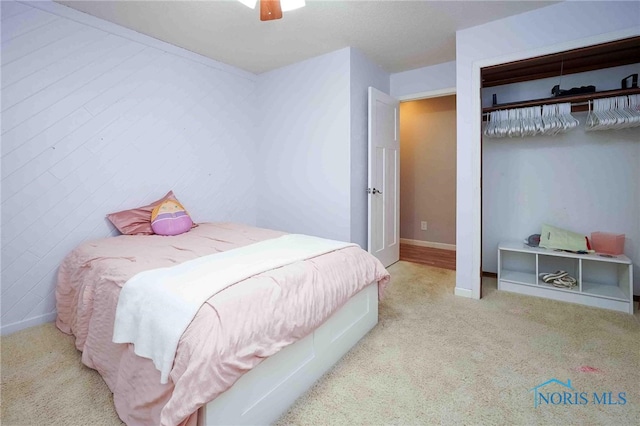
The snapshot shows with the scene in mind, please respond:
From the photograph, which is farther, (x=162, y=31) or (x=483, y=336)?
(x=162, y=31)

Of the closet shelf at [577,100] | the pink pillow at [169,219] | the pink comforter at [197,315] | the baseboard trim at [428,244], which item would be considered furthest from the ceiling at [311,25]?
the baseboard trim at [428,244]

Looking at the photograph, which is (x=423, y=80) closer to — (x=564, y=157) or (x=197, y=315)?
(x=564, y=157)

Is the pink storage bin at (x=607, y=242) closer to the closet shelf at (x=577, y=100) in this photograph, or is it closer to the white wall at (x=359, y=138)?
the closet shelf at (x=577, y=100)

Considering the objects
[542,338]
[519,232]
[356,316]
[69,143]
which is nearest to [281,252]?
[356,316]

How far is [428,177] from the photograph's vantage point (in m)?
4.88

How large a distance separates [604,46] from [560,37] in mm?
302

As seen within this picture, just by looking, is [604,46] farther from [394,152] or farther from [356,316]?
[356,316]

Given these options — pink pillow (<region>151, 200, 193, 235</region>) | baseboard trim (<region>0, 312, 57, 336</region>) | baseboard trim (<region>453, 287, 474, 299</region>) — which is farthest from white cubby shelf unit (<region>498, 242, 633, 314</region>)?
baseboard trim (<region>0, 312, 57, 336</region>)

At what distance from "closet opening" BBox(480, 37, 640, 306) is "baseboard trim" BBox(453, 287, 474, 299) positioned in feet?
1.32

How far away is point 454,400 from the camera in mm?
1506

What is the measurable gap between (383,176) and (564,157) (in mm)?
1754

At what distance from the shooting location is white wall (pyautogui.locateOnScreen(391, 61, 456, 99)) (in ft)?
11.6

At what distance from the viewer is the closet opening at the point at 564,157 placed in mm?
2580

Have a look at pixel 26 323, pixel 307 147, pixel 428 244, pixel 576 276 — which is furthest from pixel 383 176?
pixel 26 323
